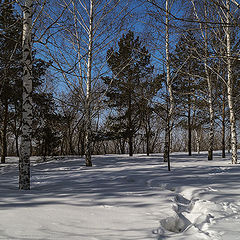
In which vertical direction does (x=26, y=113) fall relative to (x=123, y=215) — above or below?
above

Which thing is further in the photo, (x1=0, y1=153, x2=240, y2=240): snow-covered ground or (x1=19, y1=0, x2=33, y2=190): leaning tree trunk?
(x1=19, y1=0, x2=33, y2=190): leaning tree trunk

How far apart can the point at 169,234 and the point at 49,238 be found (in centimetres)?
133

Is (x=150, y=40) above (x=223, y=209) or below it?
above

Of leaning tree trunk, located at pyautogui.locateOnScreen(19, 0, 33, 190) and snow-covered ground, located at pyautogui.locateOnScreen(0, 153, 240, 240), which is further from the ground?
leaning tree trunk, located at pyautogui.locateOnScreen(19, 0, 33, 190)

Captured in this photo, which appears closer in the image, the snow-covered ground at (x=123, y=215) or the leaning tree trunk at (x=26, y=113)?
the snow-covered ground at (x=123, y=215)

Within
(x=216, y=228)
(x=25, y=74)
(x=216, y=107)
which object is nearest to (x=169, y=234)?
(x=216, y=228)

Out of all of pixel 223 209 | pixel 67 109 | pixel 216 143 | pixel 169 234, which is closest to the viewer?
pixel 169 234

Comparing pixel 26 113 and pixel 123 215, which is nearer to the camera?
pixel 123 215

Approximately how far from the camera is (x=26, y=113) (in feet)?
14.7

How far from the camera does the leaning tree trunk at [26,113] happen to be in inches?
172

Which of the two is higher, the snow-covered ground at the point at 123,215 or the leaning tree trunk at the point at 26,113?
the leaning tree trunk at the point at 26,113

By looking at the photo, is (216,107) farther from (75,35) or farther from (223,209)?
(223,209)

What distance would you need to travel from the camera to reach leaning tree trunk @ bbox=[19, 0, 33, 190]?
4.37m

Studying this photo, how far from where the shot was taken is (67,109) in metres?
22.1
